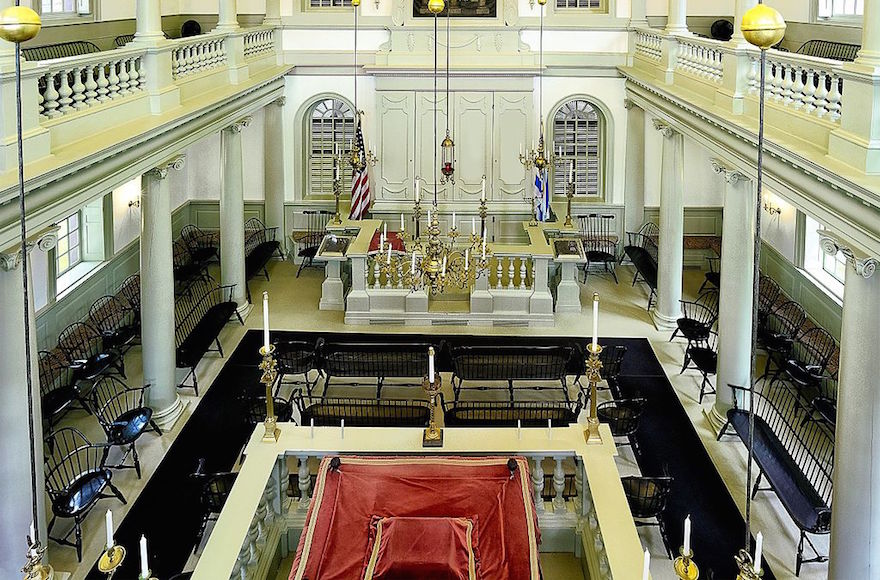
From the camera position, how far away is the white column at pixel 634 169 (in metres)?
21.5

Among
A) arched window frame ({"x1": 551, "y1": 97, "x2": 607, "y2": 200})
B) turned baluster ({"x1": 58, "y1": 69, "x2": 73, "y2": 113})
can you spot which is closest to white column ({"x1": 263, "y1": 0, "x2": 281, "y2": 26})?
arched window frame ({"x1": 551, "y1": 97, "x2": 607, "y2": 200})

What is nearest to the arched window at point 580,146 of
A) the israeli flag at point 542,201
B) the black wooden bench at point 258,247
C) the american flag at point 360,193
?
the israeli flag at point 542,201

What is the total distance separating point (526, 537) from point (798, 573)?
4.10 meters

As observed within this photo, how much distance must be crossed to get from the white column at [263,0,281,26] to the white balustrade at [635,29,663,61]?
7663mm

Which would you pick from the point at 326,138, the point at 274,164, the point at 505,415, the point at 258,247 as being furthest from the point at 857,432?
the point at 326,138

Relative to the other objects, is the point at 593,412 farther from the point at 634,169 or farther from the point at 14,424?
the point at 634,169

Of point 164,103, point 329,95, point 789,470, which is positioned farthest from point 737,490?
point 329,95

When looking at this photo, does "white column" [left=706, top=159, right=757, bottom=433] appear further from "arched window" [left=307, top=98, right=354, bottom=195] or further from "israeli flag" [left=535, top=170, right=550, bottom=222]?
"arched window" [left=307, top=98, right=354, bottom=195]

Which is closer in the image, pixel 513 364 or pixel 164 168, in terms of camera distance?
pixel 164 168

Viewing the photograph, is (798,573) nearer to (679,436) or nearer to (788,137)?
(679,436)

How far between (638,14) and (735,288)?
10.0m

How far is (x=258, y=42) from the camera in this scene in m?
19.4

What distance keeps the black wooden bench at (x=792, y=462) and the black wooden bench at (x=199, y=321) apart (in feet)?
24.9

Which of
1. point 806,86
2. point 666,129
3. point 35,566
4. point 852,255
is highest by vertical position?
point 806,86
